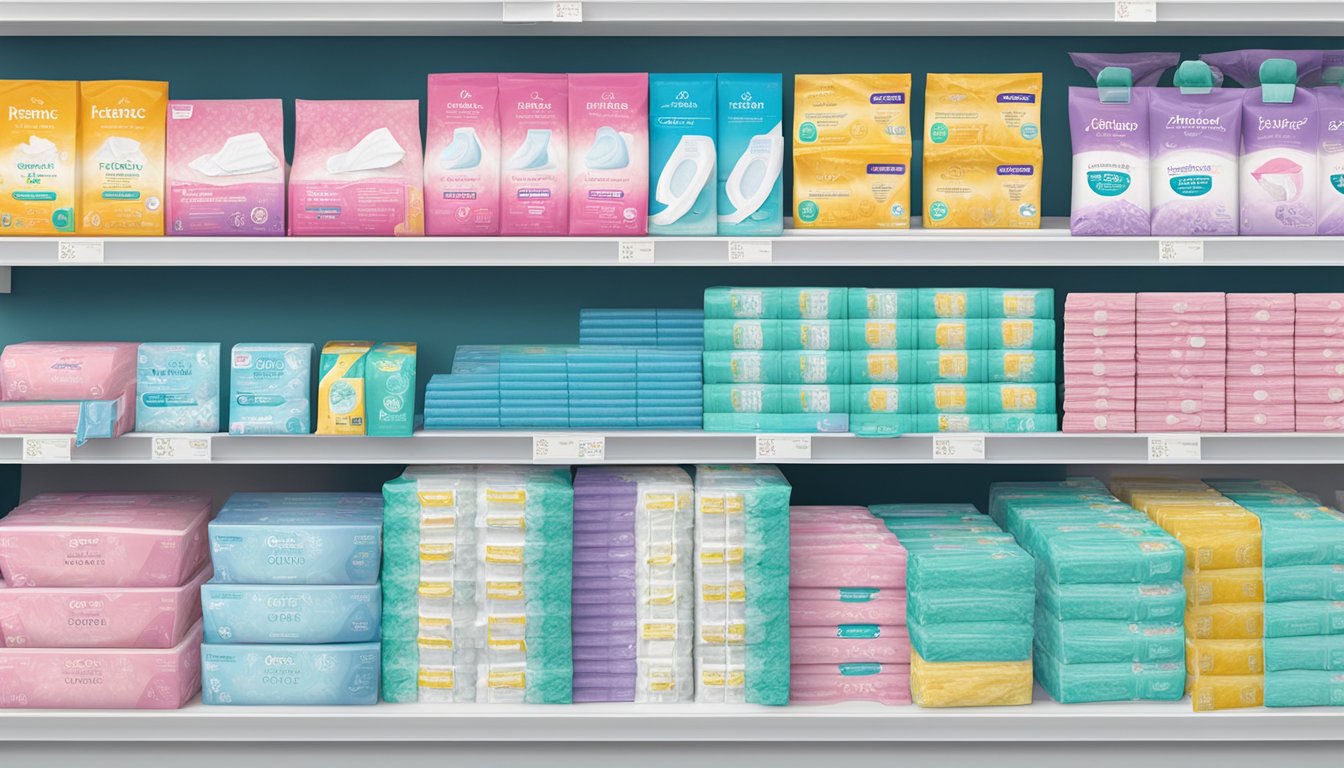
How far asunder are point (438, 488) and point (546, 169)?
818 mm

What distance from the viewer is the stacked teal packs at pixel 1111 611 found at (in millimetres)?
2695

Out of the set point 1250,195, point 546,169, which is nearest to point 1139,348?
point 1250,195

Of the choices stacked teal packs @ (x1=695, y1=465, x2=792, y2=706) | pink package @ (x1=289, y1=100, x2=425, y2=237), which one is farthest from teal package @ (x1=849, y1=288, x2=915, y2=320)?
pink package @ (x1=289, y1=100, x2=425, y2=237)

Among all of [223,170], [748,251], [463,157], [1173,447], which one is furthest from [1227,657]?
[223,170]

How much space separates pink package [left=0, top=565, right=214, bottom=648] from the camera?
2.75 metres

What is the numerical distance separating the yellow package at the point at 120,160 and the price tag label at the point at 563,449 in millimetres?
1082

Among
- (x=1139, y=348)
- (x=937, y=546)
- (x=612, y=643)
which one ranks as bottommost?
(x=612, y=643)

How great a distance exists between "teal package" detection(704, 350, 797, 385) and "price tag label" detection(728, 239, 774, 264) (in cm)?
23

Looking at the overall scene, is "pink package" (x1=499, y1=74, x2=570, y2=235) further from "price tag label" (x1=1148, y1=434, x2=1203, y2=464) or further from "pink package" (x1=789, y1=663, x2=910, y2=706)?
"price tag label" (x1=1148, y1=434, x2=1203, y2=464)

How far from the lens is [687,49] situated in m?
3.29
